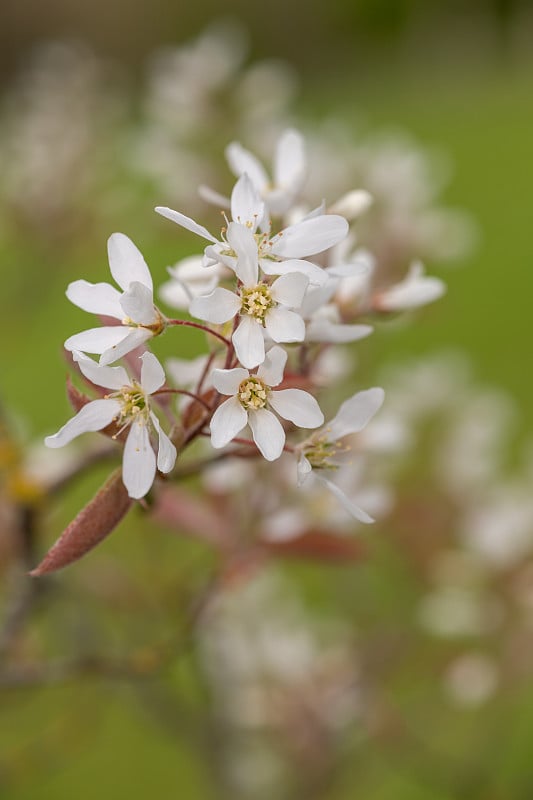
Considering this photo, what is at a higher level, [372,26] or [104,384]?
[104,384]

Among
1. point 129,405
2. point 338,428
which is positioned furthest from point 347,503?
point 129,405

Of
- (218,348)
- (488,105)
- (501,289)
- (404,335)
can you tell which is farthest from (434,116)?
(218,348)

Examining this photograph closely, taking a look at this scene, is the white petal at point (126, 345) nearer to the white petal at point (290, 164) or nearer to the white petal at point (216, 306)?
the white petal at point (216, 306)

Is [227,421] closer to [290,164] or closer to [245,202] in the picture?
[245,202]

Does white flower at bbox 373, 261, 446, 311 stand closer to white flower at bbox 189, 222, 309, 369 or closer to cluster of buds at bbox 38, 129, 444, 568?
cluster of buds at bbox 38, 129, 444, 568

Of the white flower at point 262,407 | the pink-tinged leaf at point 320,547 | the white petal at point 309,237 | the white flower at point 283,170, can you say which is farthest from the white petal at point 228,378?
the pink-tinged leaf at point 320,547

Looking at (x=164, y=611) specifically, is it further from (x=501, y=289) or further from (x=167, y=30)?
(x=167, y=30)
